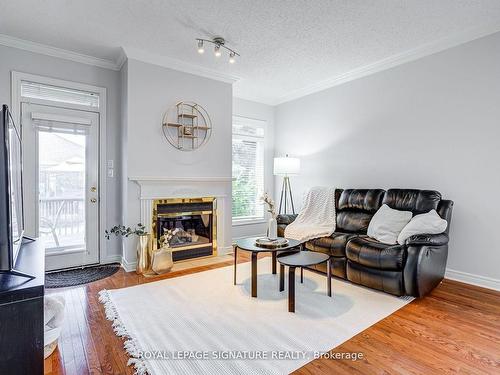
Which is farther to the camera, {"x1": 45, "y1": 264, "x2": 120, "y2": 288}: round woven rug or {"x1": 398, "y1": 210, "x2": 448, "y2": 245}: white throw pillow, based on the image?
{"x1": 45, "y1": 264, "x2": 120, "y2": 288}: round woven rug

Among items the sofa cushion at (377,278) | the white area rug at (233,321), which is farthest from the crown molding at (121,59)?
the sofa cushion at (377,278)

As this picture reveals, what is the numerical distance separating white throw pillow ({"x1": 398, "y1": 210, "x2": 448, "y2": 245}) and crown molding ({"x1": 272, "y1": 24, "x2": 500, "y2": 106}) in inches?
76.6

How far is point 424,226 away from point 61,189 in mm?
4088

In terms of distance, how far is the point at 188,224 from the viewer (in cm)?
408

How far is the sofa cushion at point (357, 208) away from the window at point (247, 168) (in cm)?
183

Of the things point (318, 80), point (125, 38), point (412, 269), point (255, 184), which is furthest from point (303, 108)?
point (412, 269)

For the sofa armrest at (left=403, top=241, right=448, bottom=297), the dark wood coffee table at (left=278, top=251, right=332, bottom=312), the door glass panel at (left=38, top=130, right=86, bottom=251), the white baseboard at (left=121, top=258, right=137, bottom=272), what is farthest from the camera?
the white baseboard at (left=121, top=258, right=137, bottom=272)

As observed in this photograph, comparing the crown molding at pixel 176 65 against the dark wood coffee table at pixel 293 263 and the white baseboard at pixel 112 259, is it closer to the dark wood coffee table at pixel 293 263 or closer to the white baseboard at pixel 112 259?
the white baseboard at pixel 112 259

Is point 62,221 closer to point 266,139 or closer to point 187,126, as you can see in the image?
point 187,126

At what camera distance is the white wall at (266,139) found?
17.0 feet

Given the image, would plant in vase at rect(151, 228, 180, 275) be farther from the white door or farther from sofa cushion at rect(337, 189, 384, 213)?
sofa cushion at rect(337, 189, 384, 213)

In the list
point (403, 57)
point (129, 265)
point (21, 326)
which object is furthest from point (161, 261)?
point (403, 57)

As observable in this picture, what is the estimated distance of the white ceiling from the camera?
259 centimetres

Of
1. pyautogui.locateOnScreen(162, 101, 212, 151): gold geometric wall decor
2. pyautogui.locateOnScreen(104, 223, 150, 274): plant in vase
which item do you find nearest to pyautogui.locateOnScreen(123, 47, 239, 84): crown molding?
pyautogui.locateOnScreen(162, 101, 212, 151): gold geometric wall decor
